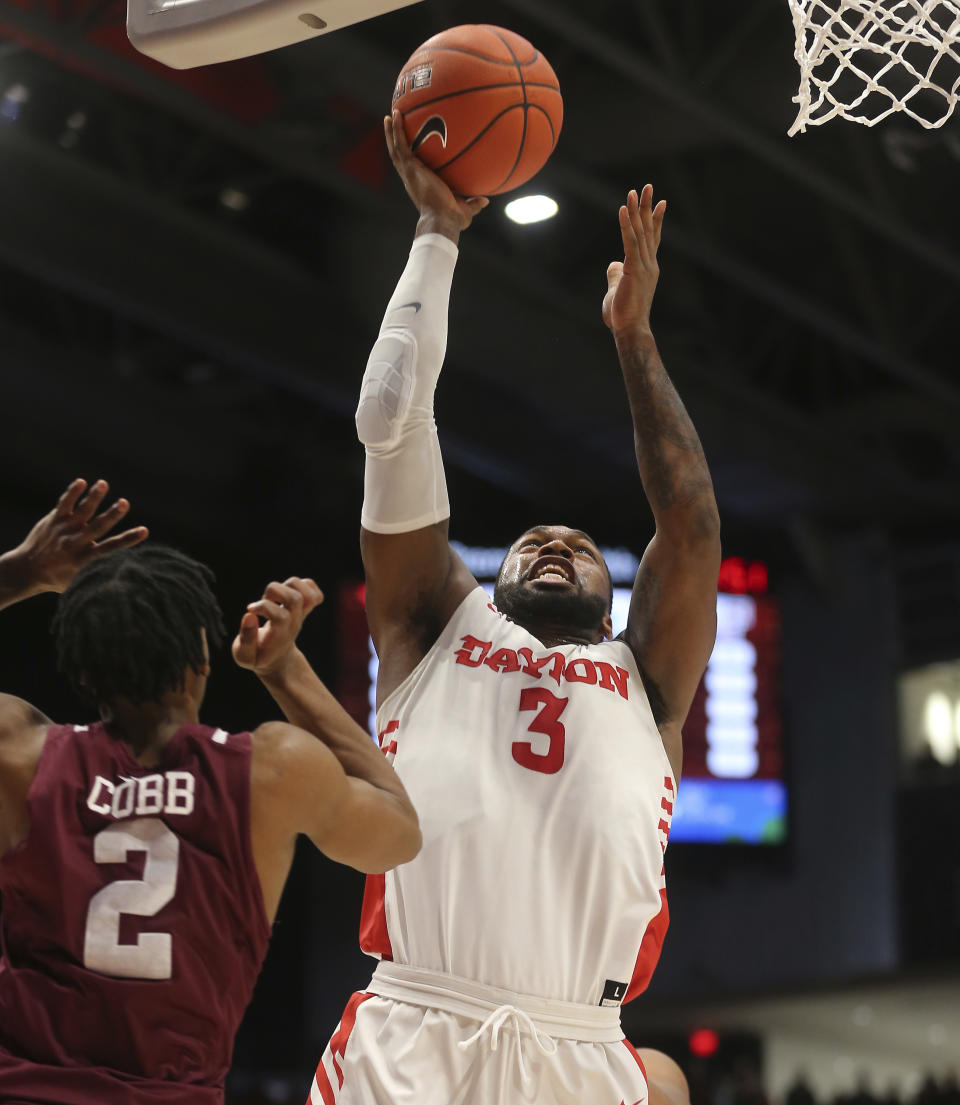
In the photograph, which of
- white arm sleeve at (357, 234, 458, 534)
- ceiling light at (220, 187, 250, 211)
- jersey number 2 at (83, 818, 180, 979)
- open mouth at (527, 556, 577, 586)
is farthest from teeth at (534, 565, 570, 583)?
ceiling light at (220, 187, 250, 211)

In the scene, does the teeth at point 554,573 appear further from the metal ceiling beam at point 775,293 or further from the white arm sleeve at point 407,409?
the metal ceiling beam at point 775,293

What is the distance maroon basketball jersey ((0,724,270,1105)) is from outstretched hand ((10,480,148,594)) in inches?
29.2

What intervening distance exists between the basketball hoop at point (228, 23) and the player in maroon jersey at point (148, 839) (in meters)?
1.37

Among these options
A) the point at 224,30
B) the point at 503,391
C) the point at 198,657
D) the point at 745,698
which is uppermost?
the point at 503,391

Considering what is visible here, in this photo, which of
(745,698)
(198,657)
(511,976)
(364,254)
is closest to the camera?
(198,657)

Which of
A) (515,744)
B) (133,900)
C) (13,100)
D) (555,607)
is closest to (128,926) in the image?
(133,900)

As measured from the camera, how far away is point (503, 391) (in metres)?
11.1

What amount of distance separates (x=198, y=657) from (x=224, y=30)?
1566 mm

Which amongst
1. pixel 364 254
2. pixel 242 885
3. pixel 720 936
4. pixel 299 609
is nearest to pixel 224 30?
pixel 299 609

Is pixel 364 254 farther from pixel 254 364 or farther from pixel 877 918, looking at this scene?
pixel 877 918

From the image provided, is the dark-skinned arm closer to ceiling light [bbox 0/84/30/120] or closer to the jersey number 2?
the jersey number 2

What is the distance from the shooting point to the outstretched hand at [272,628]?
2.32 meters

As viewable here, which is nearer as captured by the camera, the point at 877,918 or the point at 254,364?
the point at 254,364

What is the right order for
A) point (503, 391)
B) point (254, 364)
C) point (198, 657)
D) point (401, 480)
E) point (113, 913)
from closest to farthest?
point (113, 913) < point (198, 657) < point (401, 480) < point (254, 364) < point (503, 391)
